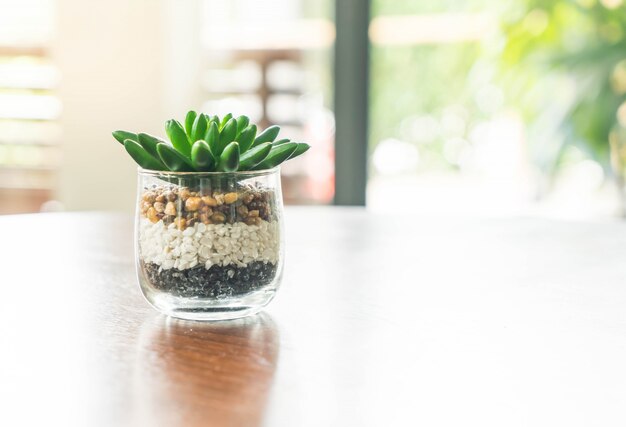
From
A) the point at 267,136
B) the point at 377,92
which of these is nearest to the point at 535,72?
the point at 377,92

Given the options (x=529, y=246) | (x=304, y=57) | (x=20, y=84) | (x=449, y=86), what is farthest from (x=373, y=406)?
(x=20, y=84)

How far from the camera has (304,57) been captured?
326cm

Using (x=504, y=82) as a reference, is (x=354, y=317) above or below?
below

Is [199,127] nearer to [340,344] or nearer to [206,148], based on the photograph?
[206,148]

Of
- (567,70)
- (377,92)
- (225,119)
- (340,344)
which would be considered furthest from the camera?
(377,92)

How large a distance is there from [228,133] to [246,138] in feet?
0.07

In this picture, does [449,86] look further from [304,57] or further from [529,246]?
[529,246]

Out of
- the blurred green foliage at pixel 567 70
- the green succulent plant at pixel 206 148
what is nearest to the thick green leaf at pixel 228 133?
the green succulent plant at pixel 206 148

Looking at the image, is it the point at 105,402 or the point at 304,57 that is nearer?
the point at 105,402

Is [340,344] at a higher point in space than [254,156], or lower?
lower

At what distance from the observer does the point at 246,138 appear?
795 millimetres

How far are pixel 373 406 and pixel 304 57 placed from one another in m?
2.80

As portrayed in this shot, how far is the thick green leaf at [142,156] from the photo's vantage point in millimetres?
771

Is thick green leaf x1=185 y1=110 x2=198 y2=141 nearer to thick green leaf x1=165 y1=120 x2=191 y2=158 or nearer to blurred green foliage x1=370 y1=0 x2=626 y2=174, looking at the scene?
thick green leaf x1=165 y1=120 x2=191 y2=158
